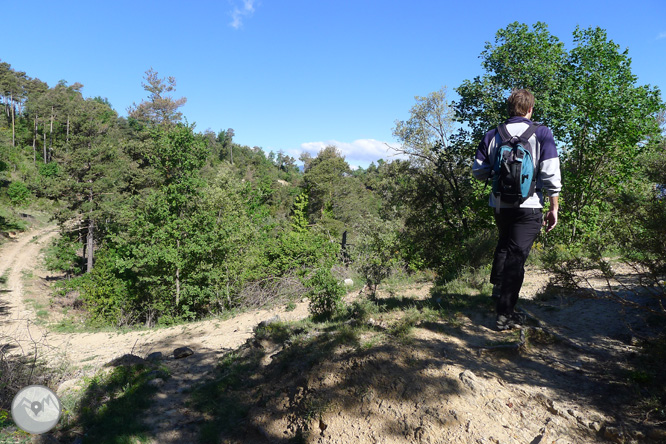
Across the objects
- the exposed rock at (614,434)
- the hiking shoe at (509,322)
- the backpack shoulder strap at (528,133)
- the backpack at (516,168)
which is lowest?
the exposed rock at (614,434)

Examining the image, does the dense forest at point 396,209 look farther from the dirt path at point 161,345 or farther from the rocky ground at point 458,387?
the dirt path at point 161,345

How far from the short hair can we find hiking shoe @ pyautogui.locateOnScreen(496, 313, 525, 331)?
194 centimetres

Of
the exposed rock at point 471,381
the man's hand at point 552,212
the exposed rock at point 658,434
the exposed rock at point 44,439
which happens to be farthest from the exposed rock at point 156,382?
the exposed rock at point 658,434

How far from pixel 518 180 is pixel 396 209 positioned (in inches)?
464

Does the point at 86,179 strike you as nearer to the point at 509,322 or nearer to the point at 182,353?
the point at 182,353

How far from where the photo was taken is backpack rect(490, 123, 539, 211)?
3227mm

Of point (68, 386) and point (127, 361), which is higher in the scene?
point (127, 361)

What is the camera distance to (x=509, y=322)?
3.76 meters

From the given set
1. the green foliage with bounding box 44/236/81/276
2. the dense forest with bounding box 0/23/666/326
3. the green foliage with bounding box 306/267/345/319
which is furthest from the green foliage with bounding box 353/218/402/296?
the green foliage with bounding box 44/236/81/276

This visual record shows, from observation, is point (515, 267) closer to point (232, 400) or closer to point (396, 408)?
point (396, 408)

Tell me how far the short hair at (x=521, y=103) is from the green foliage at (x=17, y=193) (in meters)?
50.1

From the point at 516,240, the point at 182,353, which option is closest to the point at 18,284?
the point at 182,353

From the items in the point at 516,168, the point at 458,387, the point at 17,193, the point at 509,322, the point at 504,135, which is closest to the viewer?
the point at 458,387

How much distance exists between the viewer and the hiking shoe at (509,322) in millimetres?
3752
